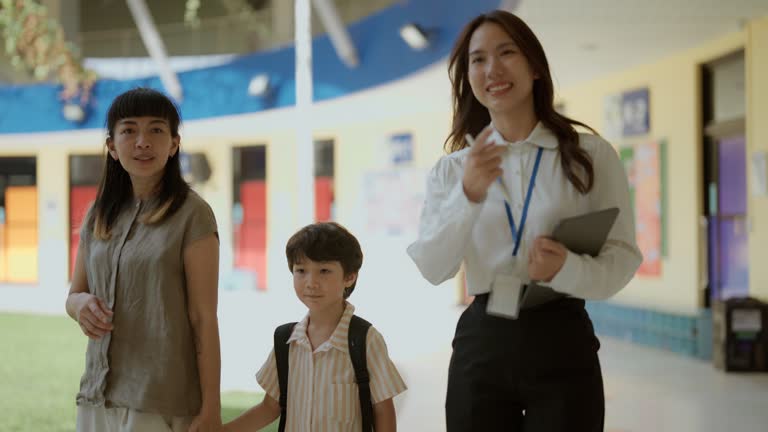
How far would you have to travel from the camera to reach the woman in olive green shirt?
189 centimetres

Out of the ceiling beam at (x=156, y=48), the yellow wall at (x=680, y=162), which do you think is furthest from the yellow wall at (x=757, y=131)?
the ceiling beam at (x=156, y=48)

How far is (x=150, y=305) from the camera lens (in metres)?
1.90

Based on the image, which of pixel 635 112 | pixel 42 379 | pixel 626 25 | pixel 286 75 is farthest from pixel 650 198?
pixel 42 379

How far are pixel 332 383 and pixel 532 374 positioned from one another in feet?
2.02

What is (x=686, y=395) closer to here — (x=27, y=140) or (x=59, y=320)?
(x=59, y=320)

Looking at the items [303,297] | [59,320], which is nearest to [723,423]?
[303,297]

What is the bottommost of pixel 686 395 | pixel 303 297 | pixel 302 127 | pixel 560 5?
pixel 686 395

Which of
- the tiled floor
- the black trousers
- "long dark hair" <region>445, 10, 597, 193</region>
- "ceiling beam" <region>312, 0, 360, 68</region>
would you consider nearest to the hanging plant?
"ceiling beam" <region>312, 0, 360, 68</region>

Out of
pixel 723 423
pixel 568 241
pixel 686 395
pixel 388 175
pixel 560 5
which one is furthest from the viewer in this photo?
pixel 388 175

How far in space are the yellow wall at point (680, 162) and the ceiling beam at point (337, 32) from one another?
3134 millimetres

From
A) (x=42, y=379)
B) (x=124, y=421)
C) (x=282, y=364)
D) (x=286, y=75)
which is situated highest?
(x=286, y=75)

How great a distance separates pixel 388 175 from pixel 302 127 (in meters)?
5.98

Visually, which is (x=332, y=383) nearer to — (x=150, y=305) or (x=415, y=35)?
(x=150, y=305)

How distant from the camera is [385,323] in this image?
30.5 feet
